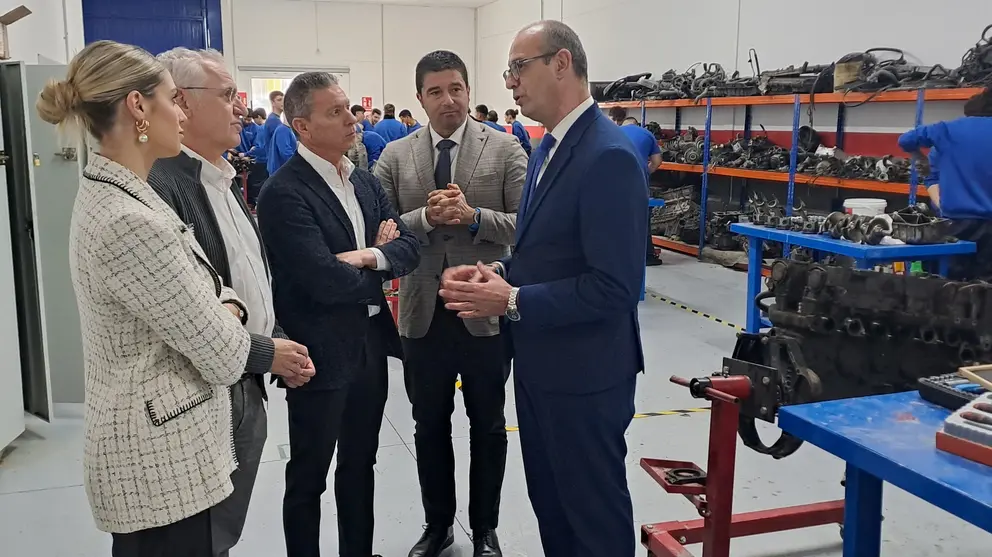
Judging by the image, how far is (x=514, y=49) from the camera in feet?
6.42

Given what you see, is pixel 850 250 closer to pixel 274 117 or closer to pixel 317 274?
pixel 317 274

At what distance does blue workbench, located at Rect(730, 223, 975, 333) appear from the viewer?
4.32 metres

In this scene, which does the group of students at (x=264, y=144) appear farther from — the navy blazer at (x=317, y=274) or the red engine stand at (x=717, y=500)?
the red engine stand at (x=717, y=500)

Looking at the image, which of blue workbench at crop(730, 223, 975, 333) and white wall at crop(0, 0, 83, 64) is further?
white wall at crop(0, 0, 83, 64)

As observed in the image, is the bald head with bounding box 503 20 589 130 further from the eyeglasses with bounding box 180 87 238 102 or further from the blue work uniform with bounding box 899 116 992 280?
the blue work uniform with bounding box 899 116 992 280

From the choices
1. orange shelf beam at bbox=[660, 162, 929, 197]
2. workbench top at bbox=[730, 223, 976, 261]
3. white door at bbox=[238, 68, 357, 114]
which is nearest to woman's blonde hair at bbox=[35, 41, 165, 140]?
workbench top at bbox=[730, 223, 976, 261]

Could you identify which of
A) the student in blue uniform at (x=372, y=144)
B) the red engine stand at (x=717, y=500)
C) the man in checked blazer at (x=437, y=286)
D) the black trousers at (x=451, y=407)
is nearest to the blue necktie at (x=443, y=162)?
the man in checked blazer at (x=437, y=286)

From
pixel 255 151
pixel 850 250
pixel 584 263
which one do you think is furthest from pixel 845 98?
pixel 255 151

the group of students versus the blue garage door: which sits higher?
the blue garage door

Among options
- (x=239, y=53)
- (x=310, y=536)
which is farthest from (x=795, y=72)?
(x=239, y=53)

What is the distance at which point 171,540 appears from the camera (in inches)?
60.7

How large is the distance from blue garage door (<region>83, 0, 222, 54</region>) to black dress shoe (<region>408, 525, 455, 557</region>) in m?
14.5

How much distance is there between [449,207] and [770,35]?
274 inches

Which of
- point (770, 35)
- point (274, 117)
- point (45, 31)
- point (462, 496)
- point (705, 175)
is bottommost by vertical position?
point (462, 496)
